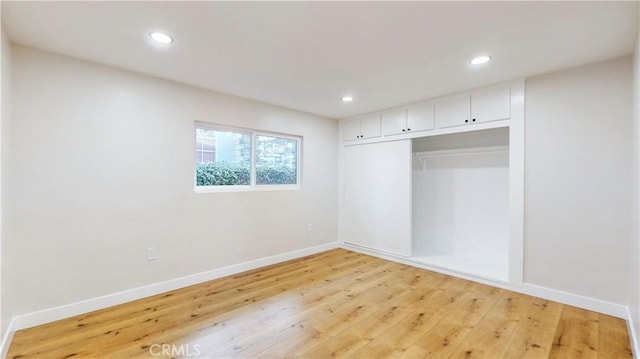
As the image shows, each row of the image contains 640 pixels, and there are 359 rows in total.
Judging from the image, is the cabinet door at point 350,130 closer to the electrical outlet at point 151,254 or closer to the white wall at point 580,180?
the white wall at point 580,180

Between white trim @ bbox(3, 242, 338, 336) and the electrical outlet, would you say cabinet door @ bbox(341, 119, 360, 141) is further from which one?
the electrical outlet

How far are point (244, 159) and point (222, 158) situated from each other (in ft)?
1.04

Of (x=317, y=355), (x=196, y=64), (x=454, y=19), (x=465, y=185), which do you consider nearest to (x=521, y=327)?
(x=317, y=355)

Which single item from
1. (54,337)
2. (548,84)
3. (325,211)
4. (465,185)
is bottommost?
(54,337)

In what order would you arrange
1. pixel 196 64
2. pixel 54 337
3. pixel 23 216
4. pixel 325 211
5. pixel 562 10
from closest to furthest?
1. pixel 562 10
2. pixel 54 337
3. pixel 23 216
4. pixel 196 64
5. pixel 325 211

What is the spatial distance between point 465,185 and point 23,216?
4.86 meters

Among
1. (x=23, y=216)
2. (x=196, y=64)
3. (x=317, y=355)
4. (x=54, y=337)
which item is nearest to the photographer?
(x=317, y=355)

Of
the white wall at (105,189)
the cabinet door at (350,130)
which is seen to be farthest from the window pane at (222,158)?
the cabinet door at (350,130)

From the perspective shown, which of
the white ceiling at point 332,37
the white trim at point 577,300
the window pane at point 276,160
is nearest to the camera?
the white ceiling at point 332,37

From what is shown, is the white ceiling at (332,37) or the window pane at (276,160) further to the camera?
the window pane at (276,160)

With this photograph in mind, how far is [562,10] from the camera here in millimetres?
1783

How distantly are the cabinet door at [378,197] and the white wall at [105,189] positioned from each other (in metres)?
1.77

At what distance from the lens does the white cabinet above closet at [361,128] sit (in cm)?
443

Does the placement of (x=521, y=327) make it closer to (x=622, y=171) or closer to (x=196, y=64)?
(x=622, y=171)
